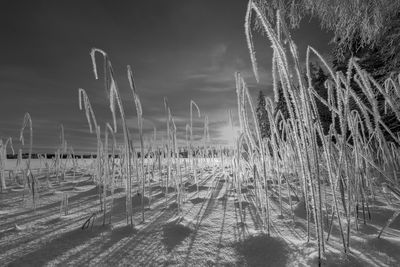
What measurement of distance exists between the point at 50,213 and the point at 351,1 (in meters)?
4.06

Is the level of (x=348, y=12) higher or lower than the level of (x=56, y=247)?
higher

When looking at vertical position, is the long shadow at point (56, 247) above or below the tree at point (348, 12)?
below

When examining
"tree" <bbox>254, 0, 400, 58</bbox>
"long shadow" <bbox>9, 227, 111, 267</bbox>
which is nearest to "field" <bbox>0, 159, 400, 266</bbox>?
"long shadow" <bbox>9, 227, 111, 267</bbox>

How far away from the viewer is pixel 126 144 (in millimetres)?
1360

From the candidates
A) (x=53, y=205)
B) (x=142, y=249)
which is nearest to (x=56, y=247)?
(x=142, y=249)

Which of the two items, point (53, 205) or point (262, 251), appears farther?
point (53, 205)

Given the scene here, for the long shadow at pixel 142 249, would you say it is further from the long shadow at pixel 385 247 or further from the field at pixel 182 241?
the long shadow at pixel 385 247

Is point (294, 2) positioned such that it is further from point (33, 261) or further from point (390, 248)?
point (33, 261)

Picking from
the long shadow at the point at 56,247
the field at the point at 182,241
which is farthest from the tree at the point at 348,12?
the long shadow at the point at 56,247

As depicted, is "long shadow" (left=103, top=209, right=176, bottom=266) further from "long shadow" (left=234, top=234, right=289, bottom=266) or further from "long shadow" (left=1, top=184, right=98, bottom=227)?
"long shadow" (left=1, top=184, right=98, bottom=227)

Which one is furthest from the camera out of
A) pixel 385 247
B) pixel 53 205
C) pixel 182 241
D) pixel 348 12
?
pixel 348 12

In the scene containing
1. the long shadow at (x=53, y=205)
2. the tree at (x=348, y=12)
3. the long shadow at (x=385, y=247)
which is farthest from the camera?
the tree at (x=348, y=12)

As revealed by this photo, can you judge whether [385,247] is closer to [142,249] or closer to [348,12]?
[142,249]

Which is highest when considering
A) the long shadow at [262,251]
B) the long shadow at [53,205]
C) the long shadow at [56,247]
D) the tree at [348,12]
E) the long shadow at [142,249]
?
the tree at [348,12]
